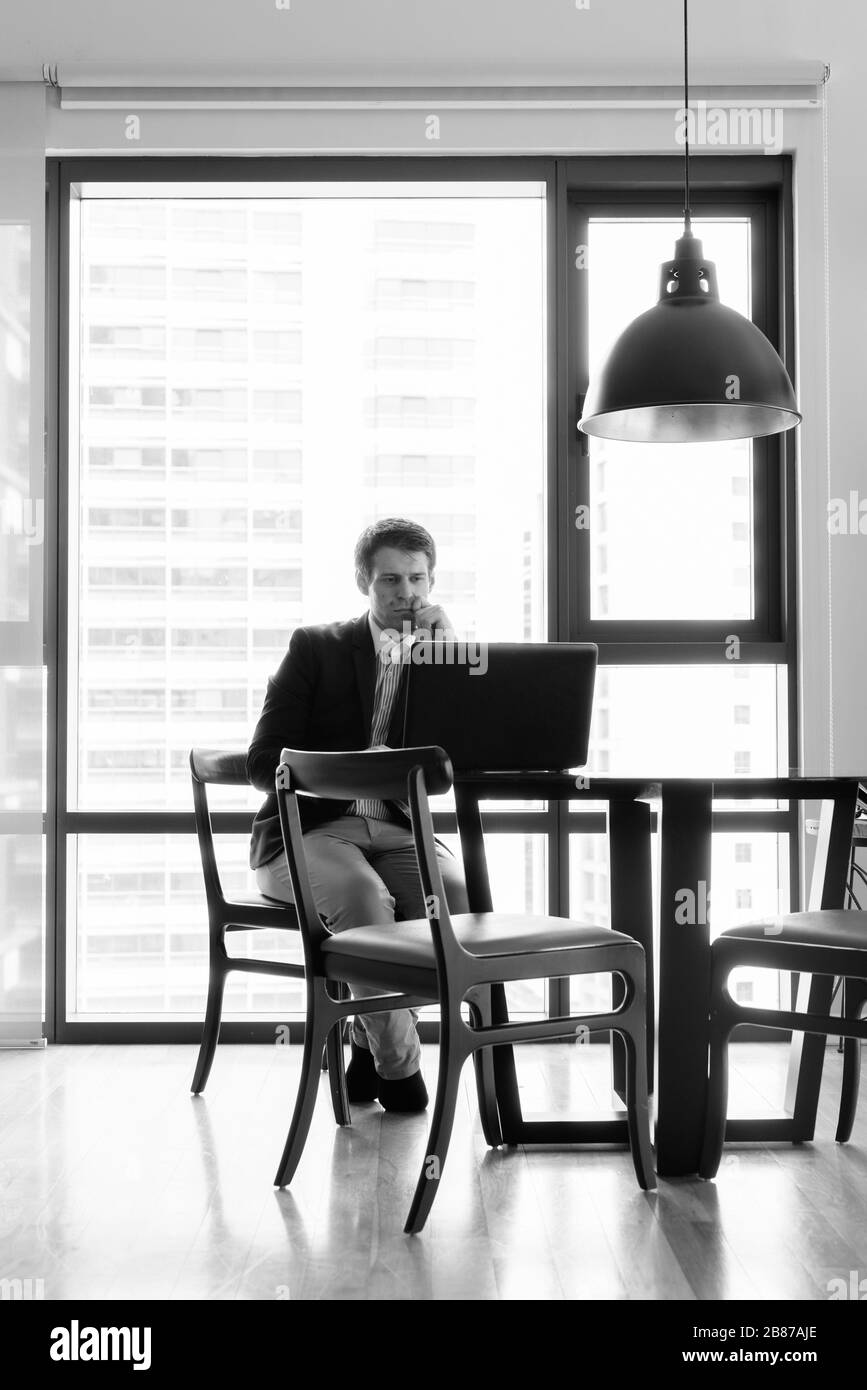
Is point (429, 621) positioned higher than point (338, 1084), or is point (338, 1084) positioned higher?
point (429, 621)

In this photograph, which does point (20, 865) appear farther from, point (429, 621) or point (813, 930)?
point (813, 930)

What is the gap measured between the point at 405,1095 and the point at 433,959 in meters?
0.87

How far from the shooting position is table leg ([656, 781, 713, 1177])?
7.60ft

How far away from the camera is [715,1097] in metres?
2.30

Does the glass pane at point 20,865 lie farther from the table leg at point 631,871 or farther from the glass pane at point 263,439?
the table leg at point 631,871

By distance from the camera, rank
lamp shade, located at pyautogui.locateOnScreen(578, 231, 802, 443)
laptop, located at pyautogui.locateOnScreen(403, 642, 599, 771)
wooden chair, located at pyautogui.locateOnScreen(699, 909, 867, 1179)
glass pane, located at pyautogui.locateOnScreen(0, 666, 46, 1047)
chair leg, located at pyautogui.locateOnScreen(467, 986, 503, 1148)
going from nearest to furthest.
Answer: wooden chair, located at pyautogui.locateOnScreen(699, 909, 867, 1179) → laptop, located at pyautogui.locateOnScreen(403, 642, 599, 771) → chair leg, located at pyautogui.locateOnScreen(467, 986, 503, 1148) → lamp shade, located at pyautogui.locateOnScreen(578, 231, 802, 443) → glass pane, located at pyautogui.locateOnScreen(0, 666, 46, 1047)

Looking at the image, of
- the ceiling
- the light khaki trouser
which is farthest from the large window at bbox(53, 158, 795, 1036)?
the light khaki trouser

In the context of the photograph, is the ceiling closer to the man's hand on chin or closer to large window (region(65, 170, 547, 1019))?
large window (region(65, 170, 547, 1019))

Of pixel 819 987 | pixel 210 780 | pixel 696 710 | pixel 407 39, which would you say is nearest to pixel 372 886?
pixel 210 780

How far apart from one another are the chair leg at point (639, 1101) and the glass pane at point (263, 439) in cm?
169

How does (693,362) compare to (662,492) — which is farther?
(662,492)

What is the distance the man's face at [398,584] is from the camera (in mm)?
3135

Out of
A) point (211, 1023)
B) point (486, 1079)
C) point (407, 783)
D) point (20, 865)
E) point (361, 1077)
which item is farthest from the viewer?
point (20, 865)

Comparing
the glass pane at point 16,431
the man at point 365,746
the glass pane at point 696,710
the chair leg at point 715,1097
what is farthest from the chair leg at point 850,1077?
the glass pane at point 16,431
